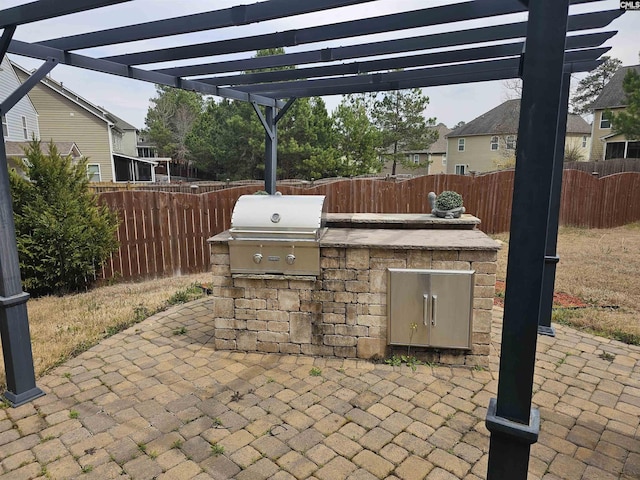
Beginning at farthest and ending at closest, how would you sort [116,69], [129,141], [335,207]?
[129,141] → [335,207] → [116,69]

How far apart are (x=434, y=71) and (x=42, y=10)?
3.27 meters

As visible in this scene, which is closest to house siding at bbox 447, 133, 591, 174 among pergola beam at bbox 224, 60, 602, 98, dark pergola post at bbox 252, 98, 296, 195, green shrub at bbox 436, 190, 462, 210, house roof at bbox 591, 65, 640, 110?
house roof at bbox 591, 65, 640, 110

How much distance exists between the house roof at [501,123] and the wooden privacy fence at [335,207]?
18.3 m

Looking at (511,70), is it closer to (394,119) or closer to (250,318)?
(250,318)

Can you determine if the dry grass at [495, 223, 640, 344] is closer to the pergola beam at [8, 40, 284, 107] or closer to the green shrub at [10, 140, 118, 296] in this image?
the pergola beam at [8, 40, 284, 107]

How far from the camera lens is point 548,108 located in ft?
4.58

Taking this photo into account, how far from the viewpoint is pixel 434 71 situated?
13.6ft

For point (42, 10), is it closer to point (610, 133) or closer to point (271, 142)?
point (271, 142)

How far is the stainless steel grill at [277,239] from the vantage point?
360cm

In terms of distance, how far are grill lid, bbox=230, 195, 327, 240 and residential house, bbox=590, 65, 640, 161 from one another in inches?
1020

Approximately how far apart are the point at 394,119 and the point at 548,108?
2555cm

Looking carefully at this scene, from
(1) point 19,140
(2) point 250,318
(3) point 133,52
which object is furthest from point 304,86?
(1) point 19,140

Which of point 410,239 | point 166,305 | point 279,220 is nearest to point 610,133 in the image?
point 410,239

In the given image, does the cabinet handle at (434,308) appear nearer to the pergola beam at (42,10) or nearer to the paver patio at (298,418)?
the paver patio at (298,418)
